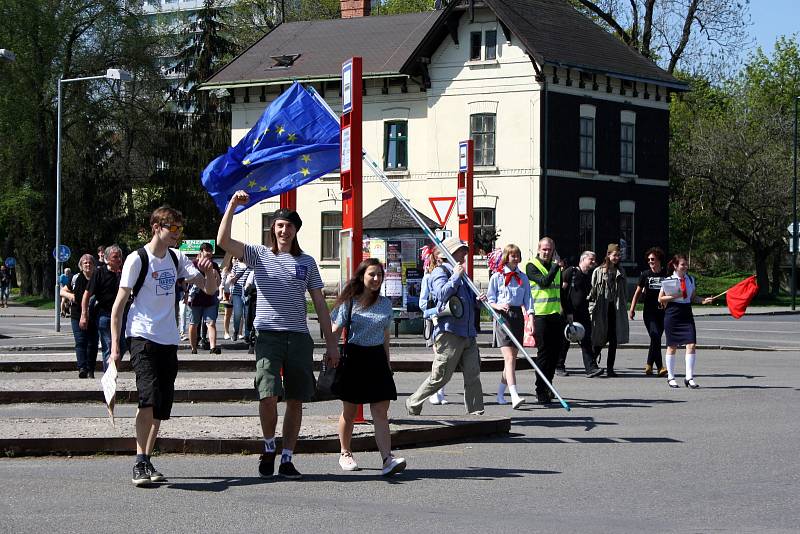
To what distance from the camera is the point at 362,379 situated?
376 inches

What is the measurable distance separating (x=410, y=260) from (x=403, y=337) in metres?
1.72

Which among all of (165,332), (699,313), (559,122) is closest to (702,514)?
(165,332)

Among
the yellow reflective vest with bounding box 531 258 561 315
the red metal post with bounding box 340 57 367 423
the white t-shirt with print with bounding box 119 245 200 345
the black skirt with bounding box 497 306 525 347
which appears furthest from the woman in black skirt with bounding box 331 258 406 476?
the yellow reflective vest with bounding box 531 258 561 315

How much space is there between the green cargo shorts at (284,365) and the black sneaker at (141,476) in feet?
3.14

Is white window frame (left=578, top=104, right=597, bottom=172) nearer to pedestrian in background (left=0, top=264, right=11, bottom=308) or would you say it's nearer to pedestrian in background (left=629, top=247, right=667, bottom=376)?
pedestrian in background (left=0, top=264, right=11, bottom=308)

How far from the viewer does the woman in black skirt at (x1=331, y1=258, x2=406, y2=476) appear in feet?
31.2

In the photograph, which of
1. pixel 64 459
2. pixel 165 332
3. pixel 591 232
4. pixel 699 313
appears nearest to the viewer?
pixel 165 332

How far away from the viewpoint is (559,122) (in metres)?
45.6

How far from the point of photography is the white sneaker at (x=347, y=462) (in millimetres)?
9617

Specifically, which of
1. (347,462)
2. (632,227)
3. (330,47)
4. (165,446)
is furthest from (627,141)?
(347,462)

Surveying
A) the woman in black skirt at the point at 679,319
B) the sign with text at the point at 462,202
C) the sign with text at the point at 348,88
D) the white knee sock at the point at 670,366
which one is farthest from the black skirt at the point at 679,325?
the sign with text at the point at 462,202

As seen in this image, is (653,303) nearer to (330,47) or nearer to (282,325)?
(282,325)

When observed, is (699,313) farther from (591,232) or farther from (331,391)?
(331,391)

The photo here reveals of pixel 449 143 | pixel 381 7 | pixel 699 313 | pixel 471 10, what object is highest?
pixel 381 7
